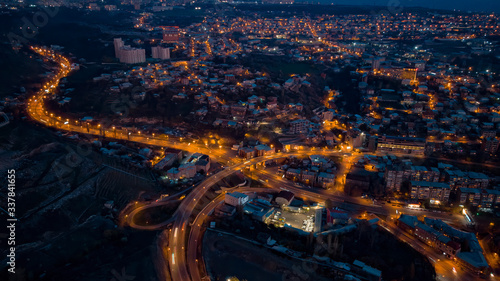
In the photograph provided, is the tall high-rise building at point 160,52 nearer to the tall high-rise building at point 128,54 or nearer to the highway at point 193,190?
the tall high-rise building at point 128,54

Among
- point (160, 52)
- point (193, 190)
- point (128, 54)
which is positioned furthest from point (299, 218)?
point (160, 52)

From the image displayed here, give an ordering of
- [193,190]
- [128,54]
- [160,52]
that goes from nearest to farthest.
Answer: [193,190]
[128,54]
[160,52]

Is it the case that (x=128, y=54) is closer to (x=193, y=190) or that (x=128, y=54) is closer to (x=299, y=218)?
(x=193, y=190)

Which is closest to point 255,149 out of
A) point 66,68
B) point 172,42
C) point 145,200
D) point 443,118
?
point 145,200

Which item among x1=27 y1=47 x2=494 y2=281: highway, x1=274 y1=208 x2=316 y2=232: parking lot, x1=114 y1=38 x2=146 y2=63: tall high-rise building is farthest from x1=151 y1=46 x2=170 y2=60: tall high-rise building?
x1=274 y1=208 x2=316 y2=232: parking lot

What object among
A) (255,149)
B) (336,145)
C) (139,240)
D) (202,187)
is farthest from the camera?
(336,145)

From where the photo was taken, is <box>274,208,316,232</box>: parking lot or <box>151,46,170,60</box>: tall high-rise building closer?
<box>274,208,316,232</box>: parking lot

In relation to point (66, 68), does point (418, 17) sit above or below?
above

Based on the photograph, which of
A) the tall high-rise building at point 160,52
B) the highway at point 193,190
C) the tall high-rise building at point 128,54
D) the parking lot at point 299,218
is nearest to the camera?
the highway at point 193,190

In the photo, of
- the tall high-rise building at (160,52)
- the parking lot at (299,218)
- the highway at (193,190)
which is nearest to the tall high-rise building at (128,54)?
the tall high-rise building at (160,52)

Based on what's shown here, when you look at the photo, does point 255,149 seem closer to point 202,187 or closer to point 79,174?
point 202,187

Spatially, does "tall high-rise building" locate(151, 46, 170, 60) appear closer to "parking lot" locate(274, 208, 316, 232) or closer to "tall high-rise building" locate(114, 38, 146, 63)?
"tall high-rise building" locate(114, 38, 146, 63)
